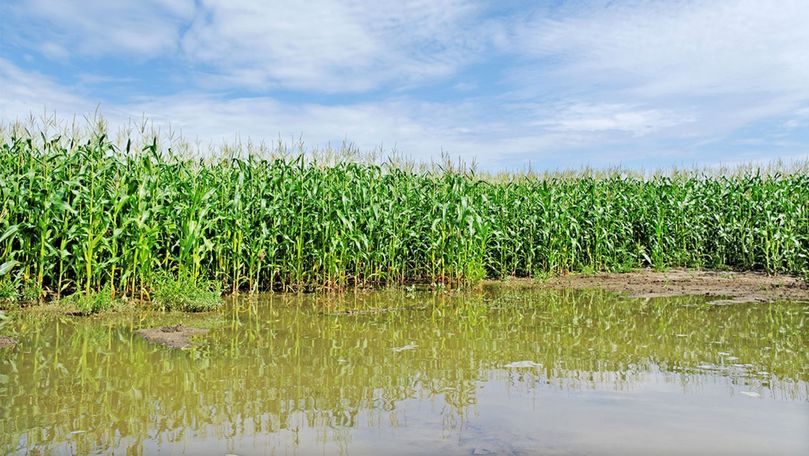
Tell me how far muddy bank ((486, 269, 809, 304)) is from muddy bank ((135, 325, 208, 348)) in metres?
7.92

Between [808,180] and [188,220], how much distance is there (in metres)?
17.3

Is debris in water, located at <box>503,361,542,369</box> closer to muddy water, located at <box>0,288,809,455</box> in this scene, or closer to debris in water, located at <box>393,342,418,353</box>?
muddy water, located at <box>0,288,809,455</box>

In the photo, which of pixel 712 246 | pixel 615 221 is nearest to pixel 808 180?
pixel 712 246

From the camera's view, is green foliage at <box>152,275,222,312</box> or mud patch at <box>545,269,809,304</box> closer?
green foliage at <box>152,275,222,312</box>

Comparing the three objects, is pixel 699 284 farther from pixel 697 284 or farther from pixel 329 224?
pixel 329 224

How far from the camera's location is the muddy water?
4.19m

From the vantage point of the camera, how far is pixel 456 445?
13.2ft

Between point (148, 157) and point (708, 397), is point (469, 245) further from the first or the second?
point (708, 397)

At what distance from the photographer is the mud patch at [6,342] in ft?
22.9

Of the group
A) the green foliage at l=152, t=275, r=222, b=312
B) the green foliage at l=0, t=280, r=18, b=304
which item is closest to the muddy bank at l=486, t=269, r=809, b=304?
the green foliage at l=152, t=275, r=222, b=312

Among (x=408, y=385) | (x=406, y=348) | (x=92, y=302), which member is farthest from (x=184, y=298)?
(x=408, y=385)

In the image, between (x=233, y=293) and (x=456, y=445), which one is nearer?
(x=456, y=445)

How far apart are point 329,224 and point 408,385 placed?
6754mm

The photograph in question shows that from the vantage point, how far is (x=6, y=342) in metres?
7.11
